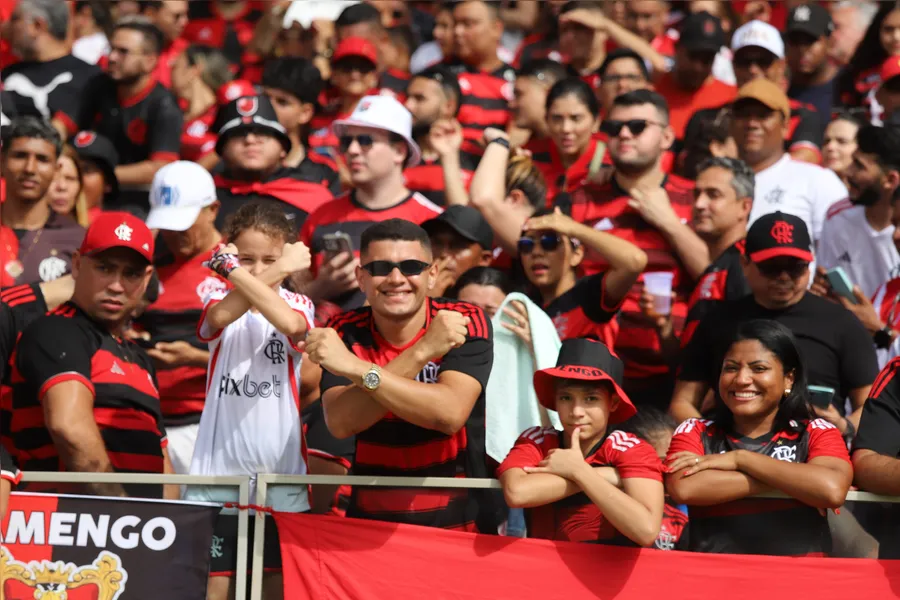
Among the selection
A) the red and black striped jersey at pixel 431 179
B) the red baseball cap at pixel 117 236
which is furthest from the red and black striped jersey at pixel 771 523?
the red and black striped jersey at pixel 431 179

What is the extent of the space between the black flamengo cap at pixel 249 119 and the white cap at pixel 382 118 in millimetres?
912

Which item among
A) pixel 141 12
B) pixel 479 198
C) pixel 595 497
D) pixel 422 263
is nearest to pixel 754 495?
pixel 595 497

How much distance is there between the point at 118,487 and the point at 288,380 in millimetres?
883

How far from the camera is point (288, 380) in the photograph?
6.03 metres

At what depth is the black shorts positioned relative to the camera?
555 cm

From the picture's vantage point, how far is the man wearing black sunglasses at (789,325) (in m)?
6.63

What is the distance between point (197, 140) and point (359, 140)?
3048 mm

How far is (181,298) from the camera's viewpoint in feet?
25.2

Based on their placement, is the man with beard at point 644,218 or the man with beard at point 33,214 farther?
the man with beard at point 33,214

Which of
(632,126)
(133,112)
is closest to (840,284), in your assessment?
(632,126)

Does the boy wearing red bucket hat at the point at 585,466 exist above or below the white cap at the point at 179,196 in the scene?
below

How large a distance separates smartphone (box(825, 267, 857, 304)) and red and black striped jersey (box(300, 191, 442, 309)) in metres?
2.20

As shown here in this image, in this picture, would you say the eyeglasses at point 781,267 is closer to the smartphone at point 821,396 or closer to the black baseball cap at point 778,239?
the black baseball cap at point 778,239

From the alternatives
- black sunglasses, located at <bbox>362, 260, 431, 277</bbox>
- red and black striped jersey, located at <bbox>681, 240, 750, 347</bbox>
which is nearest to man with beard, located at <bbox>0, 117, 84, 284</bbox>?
black sunglasses, located at <bbox>362, 260, 431, 277</bbox>
